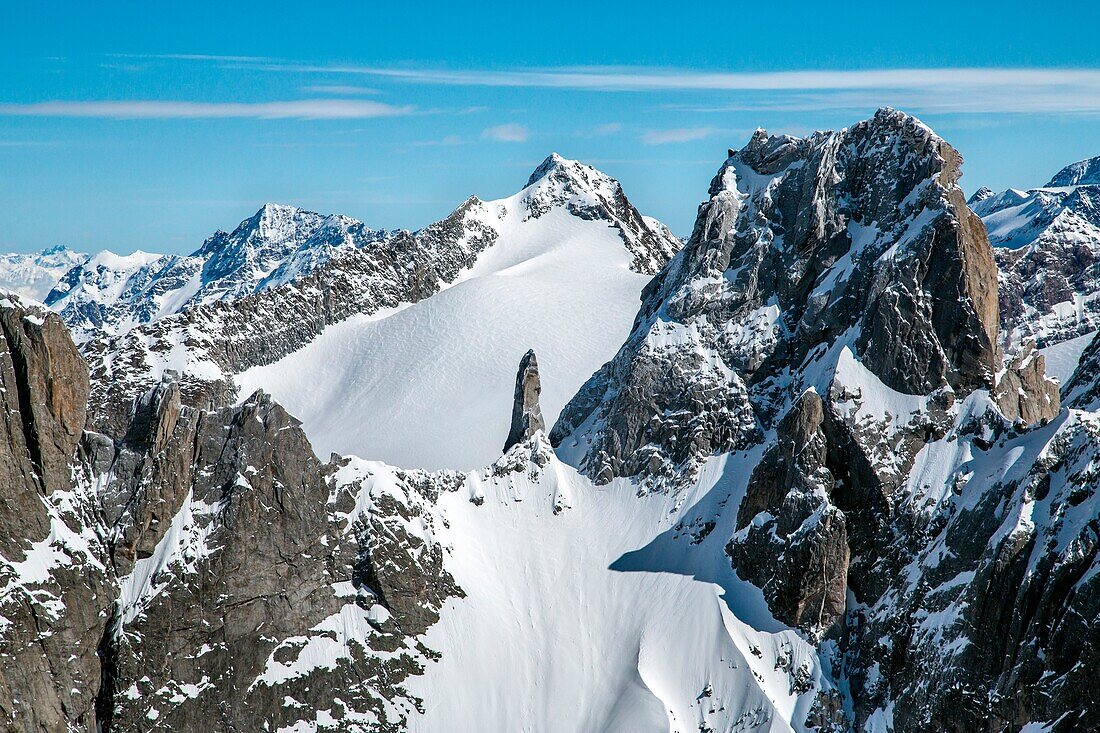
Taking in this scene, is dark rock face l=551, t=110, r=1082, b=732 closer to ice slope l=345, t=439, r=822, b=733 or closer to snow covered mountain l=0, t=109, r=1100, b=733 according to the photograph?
snow covered mountain l=0, t=109, r=1100, b=733

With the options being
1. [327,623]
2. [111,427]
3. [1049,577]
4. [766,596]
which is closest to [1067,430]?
[1049,577]

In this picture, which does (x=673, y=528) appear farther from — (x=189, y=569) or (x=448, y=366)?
(x=448, y=366)

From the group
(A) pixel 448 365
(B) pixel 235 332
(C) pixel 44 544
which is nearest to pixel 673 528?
(C) pixel 44 544

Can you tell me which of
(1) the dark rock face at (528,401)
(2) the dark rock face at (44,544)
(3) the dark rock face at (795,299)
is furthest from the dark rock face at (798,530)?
(2) the dark rock face at (44,544)

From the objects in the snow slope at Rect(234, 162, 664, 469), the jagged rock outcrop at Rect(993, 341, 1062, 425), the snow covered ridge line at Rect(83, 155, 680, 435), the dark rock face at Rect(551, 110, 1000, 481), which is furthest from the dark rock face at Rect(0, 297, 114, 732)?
the jagged rock outcrop at Rect(993, 341, 1062, 425)

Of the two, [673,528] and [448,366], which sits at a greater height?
[448,366]
